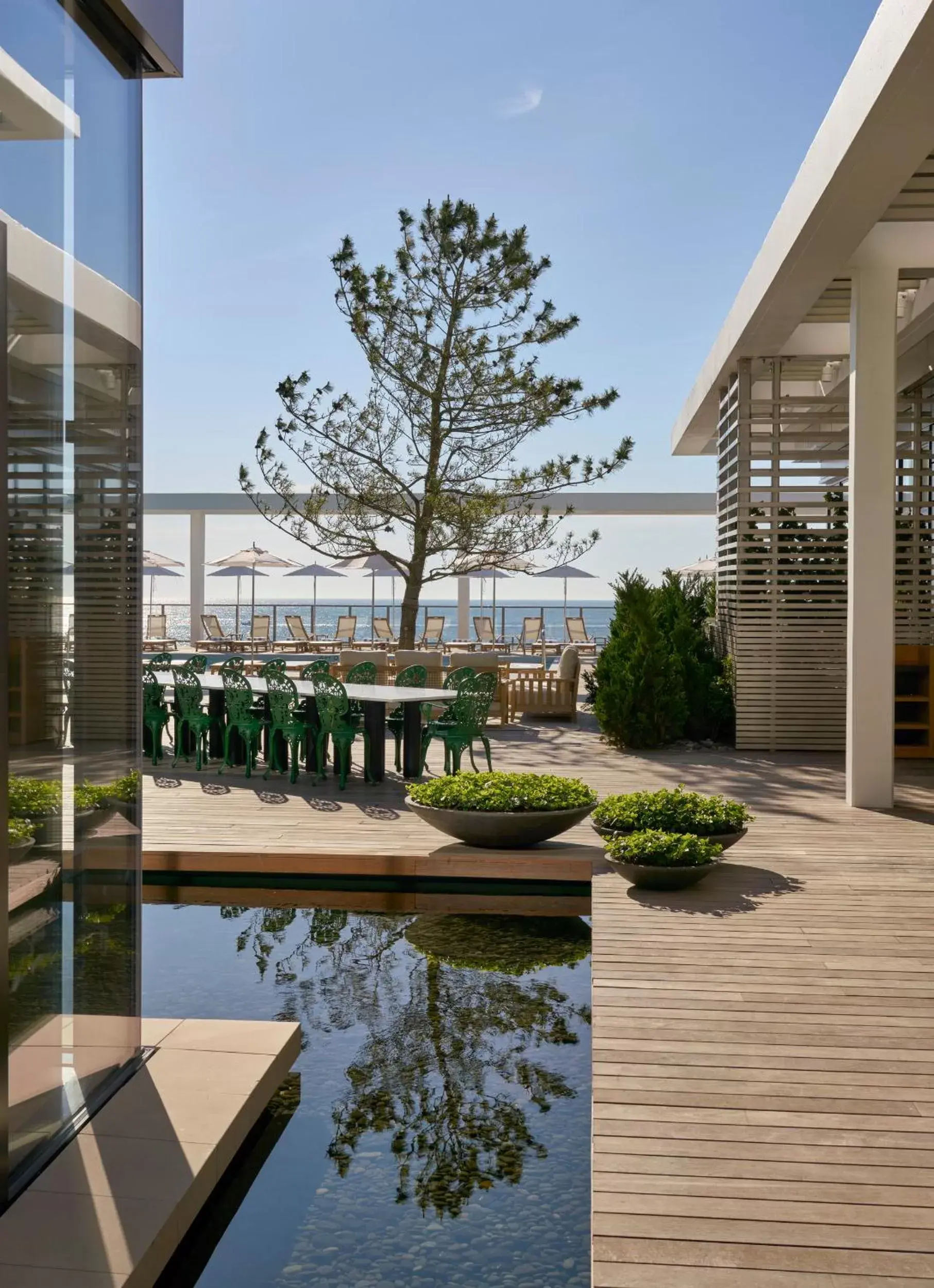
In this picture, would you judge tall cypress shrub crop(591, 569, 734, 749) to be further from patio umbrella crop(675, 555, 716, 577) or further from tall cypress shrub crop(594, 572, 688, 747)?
patio umbrella crop(675, 555, 716, 577)

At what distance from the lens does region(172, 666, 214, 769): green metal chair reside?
34.6 ft

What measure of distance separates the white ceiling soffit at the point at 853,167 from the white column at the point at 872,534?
16.5 inches

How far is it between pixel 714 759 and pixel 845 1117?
315 inches

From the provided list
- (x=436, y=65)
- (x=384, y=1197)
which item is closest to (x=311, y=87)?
(x=436, y=65)

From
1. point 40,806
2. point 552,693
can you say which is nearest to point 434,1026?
point 40,806

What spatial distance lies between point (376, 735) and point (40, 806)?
22.4ft

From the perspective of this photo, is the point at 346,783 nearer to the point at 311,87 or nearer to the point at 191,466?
the point at 311,87

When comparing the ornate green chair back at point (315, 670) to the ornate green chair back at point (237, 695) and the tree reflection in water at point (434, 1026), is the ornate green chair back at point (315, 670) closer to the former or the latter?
the ornate green chair back at point (237, 695)

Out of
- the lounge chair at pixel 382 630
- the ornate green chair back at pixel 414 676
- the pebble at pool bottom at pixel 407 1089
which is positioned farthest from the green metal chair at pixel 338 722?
the lounge chair at pixel 382 630

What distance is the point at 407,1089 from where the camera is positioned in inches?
175

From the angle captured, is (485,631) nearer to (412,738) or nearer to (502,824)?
(412,738)

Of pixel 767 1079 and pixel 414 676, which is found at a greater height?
pixel 414 676

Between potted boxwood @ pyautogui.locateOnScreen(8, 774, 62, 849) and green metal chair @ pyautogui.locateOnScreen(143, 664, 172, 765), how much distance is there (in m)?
7.48

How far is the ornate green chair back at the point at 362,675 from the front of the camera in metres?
11.8
